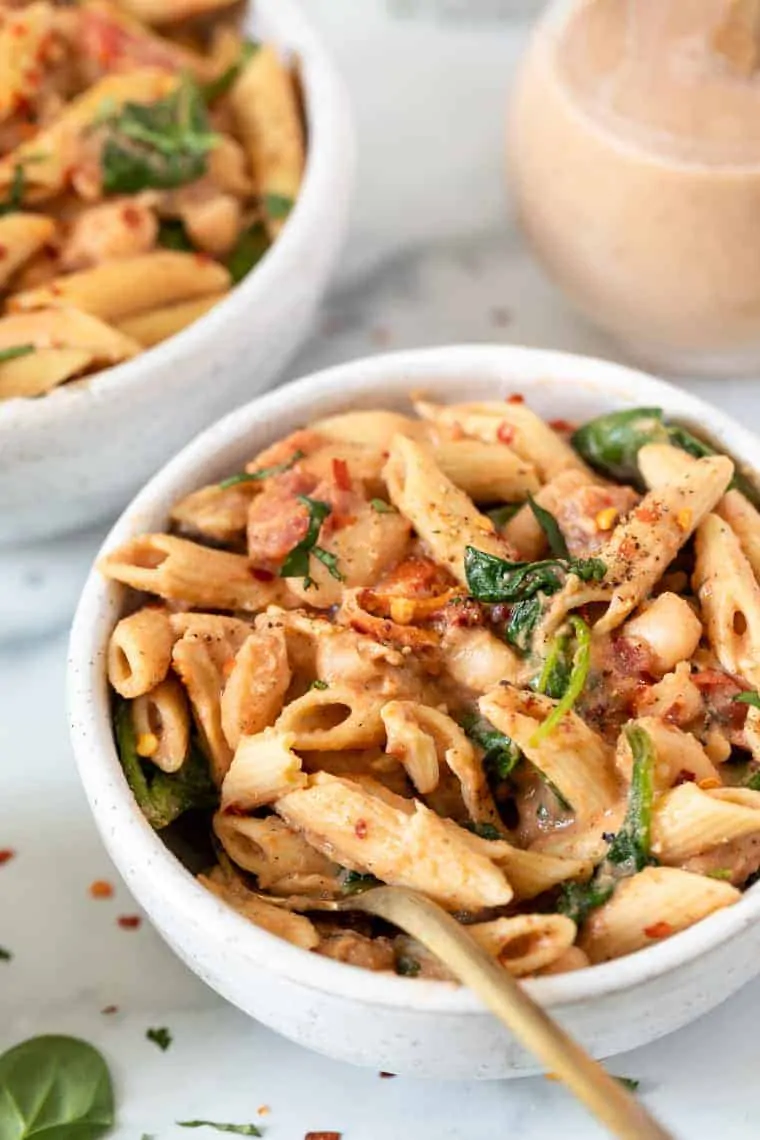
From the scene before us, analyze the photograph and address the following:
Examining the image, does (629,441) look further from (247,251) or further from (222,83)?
(222,83)

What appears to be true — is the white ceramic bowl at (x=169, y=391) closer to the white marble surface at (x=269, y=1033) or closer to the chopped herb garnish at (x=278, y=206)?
the chopped herb garnish at (x=278, y=206)

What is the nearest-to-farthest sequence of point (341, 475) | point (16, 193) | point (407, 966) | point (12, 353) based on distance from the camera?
1. point (407, 966)
2. point (341, 475)
3. point (12, 353)
4. point (16, 193)

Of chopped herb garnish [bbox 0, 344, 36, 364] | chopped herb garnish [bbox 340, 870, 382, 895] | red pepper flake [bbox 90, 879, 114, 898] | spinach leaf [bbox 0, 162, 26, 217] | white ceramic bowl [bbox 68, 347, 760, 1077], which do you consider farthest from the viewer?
spinach leaf [bbox 0, 162, 26, 217]

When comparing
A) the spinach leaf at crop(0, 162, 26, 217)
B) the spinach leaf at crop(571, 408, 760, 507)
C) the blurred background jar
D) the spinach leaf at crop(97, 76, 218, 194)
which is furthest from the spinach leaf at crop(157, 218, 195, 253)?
the spinach leaf at crop(571, 408, 760, 507)

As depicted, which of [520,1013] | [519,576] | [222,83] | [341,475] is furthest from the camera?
[222,83]

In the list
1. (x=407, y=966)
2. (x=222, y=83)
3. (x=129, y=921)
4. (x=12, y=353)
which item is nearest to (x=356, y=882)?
(x=407, y=966)

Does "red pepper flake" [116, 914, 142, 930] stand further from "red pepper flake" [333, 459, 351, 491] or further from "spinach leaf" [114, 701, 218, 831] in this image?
"red pepper flake" [333, 459, 351, 491]

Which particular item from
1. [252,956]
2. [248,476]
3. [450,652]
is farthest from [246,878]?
[248,476]
